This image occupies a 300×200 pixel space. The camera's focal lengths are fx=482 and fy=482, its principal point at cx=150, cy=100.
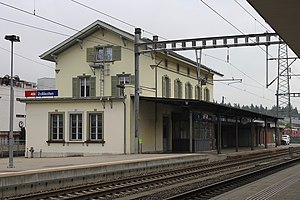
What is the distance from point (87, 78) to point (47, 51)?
3.91 metres

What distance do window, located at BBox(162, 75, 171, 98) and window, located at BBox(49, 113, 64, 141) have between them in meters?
8.24

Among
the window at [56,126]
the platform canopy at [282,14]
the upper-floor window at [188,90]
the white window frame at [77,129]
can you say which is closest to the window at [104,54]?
the white window frame at [77,129]

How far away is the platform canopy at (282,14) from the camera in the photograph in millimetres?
8109

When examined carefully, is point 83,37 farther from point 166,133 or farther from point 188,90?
point 188,90

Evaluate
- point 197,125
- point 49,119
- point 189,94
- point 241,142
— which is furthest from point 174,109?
point 241,142

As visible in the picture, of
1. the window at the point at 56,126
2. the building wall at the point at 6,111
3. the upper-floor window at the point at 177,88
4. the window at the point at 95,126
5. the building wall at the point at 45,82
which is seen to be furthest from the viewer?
the building wall at the point at 6,111

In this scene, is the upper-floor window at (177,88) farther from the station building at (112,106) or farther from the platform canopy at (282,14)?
the platform canopy at (282,14)

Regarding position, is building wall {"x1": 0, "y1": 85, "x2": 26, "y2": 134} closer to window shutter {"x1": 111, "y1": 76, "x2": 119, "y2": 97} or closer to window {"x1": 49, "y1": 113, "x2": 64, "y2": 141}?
window {"x1": 49, "y1": 113, "x2": 64, "y2": 141}

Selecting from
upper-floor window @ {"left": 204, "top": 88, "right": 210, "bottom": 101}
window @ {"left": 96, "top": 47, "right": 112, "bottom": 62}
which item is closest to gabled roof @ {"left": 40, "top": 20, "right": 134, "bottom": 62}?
window @ {"left": 96, "top": 47, "right": 112, "bottom": 62}

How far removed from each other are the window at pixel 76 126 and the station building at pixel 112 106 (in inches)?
2.6

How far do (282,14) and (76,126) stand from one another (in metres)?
24.6

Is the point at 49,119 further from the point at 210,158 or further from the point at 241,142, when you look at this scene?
the point at 241,142

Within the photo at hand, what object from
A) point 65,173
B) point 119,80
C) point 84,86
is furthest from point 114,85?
point 65,173

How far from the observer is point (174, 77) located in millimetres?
38469
